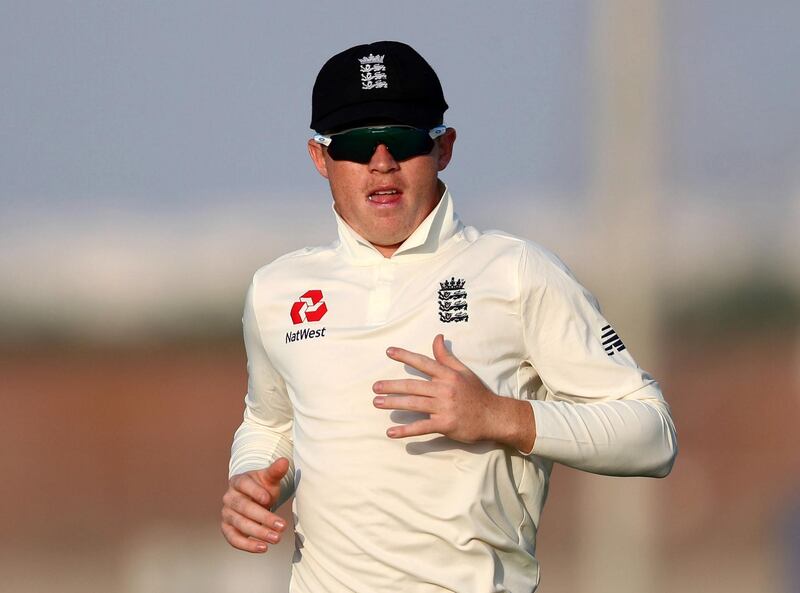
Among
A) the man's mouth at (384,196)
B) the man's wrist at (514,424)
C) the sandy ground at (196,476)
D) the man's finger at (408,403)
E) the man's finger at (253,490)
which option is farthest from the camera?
the sandy ground at (196,476)

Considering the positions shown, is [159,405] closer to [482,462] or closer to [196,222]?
[196,222]

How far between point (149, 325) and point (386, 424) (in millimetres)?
11152

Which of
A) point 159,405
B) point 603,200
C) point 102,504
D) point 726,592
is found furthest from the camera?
point 159,405

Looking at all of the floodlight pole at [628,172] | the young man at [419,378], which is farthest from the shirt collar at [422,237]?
the floodlight pole at [628,172]

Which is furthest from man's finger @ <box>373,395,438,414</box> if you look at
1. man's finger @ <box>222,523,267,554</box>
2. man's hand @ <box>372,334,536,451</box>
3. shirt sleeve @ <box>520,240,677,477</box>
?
man's finger @ <box>222,523,267,554</box>

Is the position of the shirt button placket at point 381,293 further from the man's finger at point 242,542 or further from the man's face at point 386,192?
the man's finger at point 242,542

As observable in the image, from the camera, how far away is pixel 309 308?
261 centimetres

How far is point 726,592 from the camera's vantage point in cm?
775

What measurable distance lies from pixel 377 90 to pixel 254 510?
832mm

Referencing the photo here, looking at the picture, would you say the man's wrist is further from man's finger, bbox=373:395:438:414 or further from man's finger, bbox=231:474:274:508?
man's finger, bbox=231:474:274:508

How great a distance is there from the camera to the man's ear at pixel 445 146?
8.68 ft

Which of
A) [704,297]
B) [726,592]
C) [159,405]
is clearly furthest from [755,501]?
[159,405]

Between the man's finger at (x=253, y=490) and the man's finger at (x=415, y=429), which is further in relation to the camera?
the man's finger at (x=253, y=490)

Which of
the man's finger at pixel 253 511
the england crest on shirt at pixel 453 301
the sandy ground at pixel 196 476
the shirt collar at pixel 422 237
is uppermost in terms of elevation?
the shirt collar at pixel 422 237
